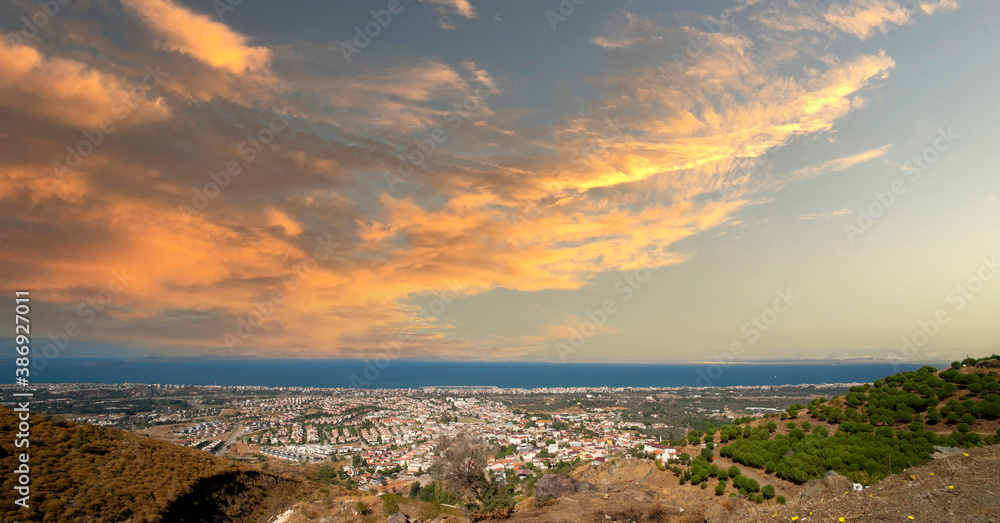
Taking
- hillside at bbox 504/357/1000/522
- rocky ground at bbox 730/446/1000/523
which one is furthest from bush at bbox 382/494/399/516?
rocky ground at bbox 730/446/1000/523

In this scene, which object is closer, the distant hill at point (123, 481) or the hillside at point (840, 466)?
the hillside at point (840, 466)

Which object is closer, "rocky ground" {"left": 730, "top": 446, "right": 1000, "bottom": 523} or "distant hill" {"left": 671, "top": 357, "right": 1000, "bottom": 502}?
"rocky ground" {"left": 730, "top": 446, "right": 1000, "bottom": 523}

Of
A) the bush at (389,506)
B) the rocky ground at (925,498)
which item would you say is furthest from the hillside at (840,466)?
the bush at (389,506)

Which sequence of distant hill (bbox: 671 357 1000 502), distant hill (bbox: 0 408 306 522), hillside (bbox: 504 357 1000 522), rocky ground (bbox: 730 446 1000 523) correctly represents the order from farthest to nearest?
distant hill (bbox: 671 357 1000 502), distant hill (bbox: 0 408 306 522), hillside (bbox: 504 357 1000 522), rocky ground (bbox: 730 446 1000 523)

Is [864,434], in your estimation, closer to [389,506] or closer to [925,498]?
[925,498]

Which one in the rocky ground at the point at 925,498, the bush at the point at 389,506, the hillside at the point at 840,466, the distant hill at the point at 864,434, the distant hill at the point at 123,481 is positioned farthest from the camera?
the distant hill at the point at 864,434

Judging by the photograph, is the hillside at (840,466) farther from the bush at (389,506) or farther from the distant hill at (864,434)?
the bush at (389,506)

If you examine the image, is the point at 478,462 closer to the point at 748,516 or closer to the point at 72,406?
the point at 748,516

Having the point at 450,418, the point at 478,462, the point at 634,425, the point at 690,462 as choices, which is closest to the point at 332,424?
the point at 450,418

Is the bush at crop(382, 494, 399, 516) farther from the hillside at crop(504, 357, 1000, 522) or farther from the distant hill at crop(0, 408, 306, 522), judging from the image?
the hillside at crop(504, 357, 1000, 522)

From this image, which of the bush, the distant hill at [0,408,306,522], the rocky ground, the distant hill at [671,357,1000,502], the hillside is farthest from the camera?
the distant hill at [671,357,1000,502]
